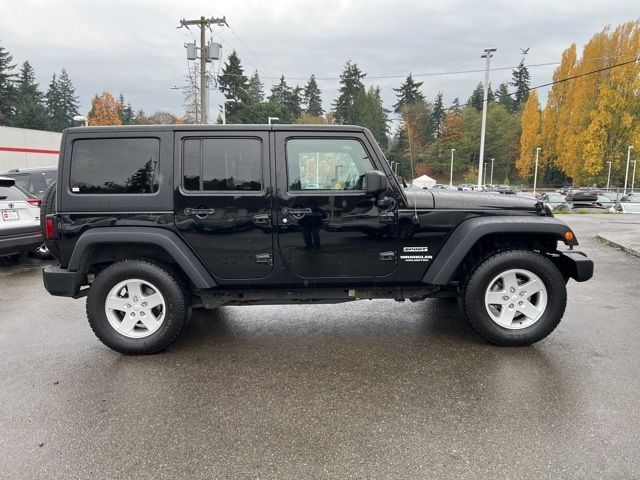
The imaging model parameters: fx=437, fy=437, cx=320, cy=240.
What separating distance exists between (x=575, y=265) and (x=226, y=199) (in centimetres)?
319

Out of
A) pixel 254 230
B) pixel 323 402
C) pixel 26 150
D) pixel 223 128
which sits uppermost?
pixel 26 150

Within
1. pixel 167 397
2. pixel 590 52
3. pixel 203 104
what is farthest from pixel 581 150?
pixel 167 397

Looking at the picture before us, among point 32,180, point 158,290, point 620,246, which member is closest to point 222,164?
point 158,290

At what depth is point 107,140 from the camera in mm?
3770

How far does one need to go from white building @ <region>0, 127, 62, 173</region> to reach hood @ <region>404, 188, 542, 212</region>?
23.8 m

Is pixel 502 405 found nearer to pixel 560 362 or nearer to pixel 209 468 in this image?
pixel 560 362

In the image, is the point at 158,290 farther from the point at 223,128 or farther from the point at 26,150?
the point at 26,150

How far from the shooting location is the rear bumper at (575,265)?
396 cm

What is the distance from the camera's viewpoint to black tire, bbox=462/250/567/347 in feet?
12.6

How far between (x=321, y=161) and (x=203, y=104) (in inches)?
850

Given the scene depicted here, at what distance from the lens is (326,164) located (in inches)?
151

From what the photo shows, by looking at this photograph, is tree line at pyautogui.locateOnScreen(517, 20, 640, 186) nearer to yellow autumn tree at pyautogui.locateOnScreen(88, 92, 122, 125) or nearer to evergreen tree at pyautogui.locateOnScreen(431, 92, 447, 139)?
evergreen tree at pyautogui.locateOnScreen(431, 92, 447, 139)

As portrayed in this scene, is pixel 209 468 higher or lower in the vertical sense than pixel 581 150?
lower

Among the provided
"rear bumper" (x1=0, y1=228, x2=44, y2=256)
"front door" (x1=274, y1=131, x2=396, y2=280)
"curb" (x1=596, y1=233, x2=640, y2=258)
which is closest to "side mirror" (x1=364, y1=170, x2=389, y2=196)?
"front door" (x1=274, y1=131, x2=396, y2=280)
